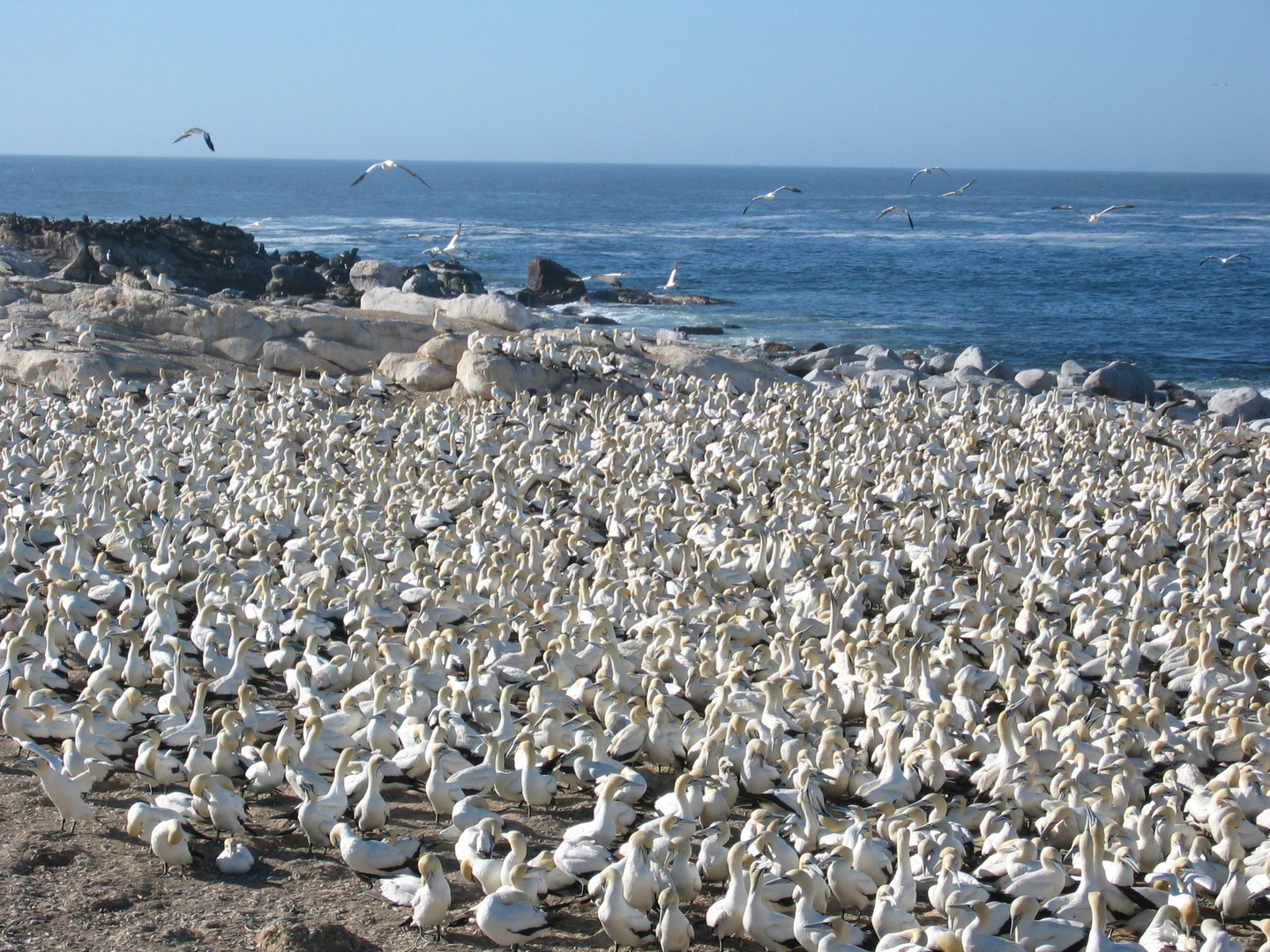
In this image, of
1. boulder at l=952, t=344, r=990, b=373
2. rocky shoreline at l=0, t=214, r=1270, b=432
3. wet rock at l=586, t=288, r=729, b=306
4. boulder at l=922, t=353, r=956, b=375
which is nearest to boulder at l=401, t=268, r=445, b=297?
rocky shoreline at l=0, t=214, r=1270, b=432

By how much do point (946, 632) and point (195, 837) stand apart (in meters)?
6.60

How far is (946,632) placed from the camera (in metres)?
10.9

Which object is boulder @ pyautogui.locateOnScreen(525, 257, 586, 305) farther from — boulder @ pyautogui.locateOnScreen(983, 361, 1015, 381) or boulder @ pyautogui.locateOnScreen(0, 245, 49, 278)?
boulder @ pyautogui.locateOnScreen(983, 361, 1015, 381)

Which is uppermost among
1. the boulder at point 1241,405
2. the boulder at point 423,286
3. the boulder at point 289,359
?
the boulder at point 423,286

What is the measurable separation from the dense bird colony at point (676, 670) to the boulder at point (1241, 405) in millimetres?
9126

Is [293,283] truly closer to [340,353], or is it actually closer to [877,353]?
[340,353]

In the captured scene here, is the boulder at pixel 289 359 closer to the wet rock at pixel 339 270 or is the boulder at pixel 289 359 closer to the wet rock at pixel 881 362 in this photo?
the wet rock at pixel 881 362

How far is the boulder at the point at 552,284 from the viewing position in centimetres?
4622

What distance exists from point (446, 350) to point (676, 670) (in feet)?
47.5

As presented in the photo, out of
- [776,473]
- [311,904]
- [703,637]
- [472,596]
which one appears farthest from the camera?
[776,473]

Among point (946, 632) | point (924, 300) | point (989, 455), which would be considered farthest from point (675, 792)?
point (924, 300)

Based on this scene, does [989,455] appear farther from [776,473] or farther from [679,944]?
[679,944]

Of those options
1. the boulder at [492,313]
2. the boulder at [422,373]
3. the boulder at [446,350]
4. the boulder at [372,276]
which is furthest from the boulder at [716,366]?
the boulder at [372,276]

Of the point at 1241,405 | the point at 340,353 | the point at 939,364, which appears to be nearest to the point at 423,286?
the point at 340,353
